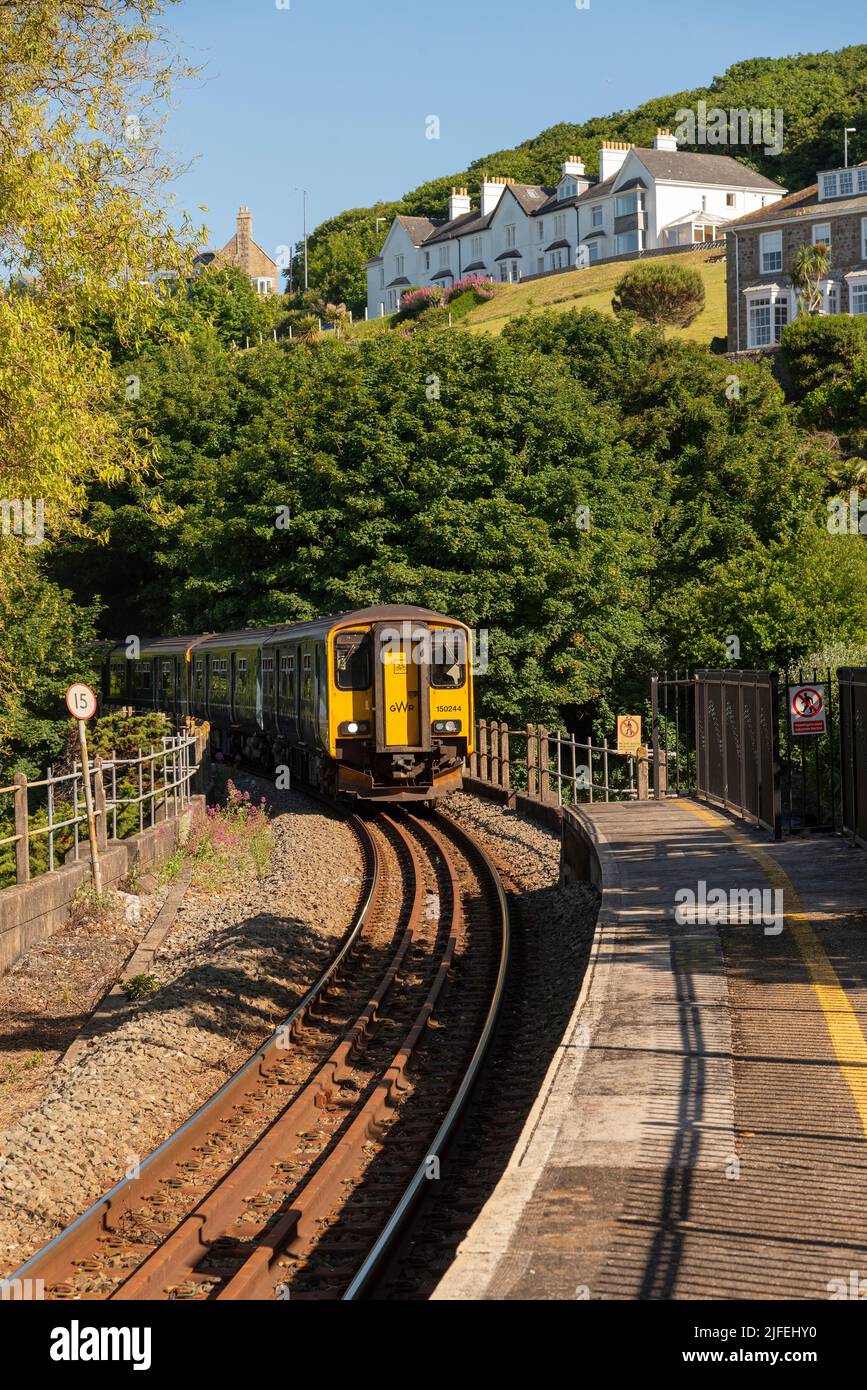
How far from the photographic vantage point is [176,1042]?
1078 centimetres

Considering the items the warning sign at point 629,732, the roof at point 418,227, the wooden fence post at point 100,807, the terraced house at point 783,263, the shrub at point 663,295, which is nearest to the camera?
the wooden fence post at point 100,807

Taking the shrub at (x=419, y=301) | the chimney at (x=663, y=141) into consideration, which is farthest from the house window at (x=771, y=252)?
the chimney at (x=663, y=141)

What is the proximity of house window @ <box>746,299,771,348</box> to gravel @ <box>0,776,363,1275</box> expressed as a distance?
5717 centimetres

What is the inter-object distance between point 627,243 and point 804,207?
26.3 metres

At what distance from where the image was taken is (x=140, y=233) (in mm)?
16938

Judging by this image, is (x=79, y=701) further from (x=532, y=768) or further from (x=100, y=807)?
(x=532, y=768)

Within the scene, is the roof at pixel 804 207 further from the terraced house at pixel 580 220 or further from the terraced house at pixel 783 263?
the terraced house at pixel 580 220

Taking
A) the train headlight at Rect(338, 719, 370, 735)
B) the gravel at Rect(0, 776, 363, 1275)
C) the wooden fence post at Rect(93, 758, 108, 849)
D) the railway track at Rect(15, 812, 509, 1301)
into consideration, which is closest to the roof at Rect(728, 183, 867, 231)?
the train headlight at Rect(338, 719, 370, 735)

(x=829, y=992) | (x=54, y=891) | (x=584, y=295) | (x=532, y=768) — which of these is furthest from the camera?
(x=584, y=295)

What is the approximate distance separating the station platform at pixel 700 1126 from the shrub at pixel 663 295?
69180 millimetres

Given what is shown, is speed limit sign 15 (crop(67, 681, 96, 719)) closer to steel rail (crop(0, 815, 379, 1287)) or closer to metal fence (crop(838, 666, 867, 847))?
steel rail (crop(0, 815, 379, 1287))

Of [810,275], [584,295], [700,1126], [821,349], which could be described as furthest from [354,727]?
[584,295]

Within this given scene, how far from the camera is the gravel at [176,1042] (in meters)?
8.07
